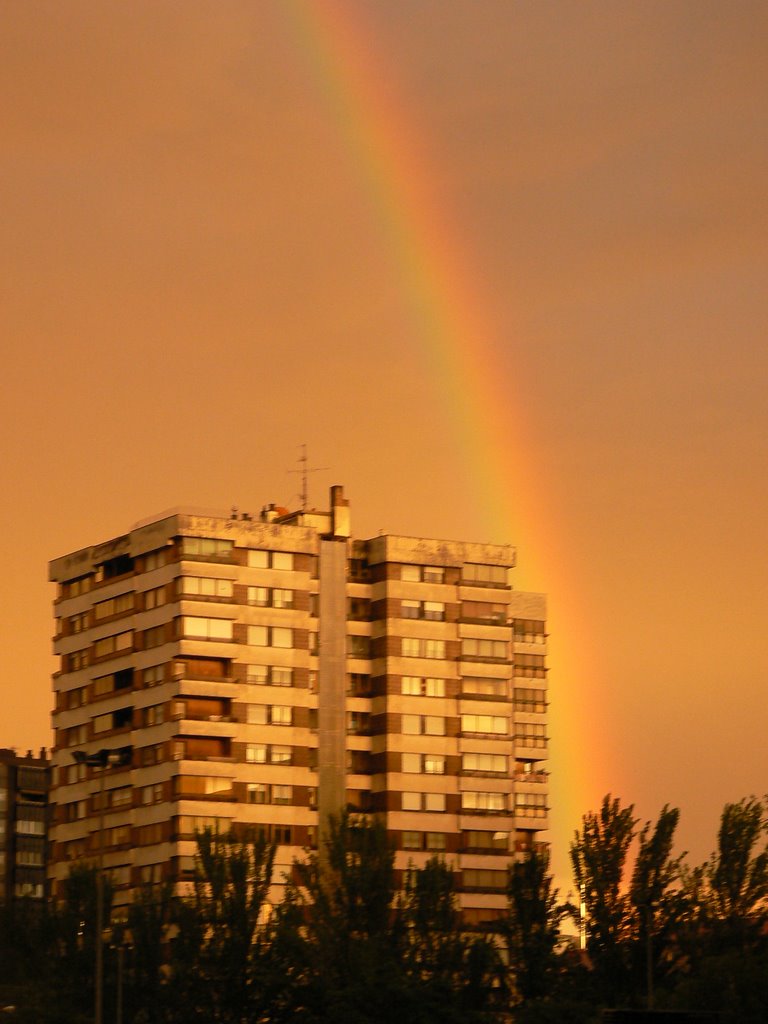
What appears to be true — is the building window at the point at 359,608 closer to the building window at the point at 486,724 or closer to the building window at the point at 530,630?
the building window at the point at 486,724

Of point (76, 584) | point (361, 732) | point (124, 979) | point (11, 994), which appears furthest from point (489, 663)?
point (124, 979)

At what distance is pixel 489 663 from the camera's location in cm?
14750

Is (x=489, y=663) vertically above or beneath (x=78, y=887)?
above

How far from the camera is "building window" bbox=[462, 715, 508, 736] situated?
14575cm

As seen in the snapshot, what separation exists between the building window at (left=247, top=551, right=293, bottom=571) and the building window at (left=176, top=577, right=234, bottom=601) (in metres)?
2.56

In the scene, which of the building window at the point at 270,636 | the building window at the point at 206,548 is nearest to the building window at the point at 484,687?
the building window at the point at 270,636

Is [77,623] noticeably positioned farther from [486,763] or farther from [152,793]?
[486,763]

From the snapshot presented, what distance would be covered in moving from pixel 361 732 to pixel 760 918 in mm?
45593

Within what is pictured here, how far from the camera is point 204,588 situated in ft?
451

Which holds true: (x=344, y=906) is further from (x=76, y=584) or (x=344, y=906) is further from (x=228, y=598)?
(x=76, y=584)

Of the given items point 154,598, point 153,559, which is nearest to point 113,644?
point 154,598

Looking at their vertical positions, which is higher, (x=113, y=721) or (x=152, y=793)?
(x=113, y=721)

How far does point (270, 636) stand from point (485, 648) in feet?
58.1

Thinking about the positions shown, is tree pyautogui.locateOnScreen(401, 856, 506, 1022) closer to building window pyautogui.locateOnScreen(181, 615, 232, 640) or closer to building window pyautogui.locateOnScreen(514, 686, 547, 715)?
building window pyautogui.locateOnScreen(181, 615, 232, 640)
